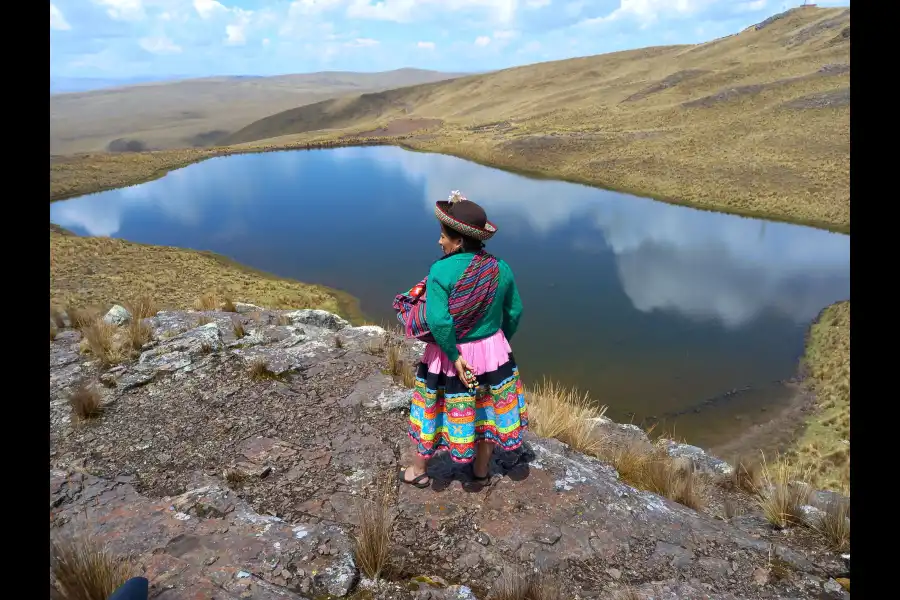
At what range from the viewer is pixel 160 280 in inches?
741

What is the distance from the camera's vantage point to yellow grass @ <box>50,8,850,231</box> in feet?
101

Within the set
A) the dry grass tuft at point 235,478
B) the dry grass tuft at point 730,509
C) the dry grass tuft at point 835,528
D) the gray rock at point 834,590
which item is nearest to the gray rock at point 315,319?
the dry grass tuft at point 235,478

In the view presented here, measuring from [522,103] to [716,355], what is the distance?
67.8 metres

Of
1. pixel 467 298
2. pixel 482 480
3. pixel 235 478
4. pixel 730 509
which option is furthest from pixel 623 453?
pixel 235 478

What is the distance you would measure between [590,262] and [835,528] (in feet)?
55.2

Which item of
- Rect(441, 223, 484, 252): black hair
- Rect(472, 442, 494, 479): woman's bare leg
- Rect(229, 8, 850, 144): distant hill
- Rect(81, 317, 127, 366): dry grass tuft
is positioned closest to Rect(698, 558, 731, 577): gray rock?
Rect(472, 442, 494, 479): woman's bare leg

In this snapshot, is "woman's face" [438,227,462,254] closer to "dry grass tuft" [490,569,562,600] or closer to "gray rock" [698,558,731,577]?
"dry grass tuft" [490,569,562,600]

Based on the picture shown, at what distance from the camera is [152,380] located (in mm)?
6230

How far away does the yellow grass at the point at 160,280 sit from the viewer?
16531 mm

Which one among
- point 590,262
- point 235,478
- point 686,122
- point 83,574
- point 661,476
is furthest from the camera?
point 686,122

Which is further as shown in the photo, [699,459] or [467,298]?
[699,459]

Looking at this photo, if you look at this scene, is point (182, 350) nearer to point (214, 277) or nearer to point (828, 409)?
point (828, 409)

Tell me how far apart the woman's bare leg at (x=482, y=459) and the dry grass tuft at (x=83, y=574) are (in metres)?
2.39
